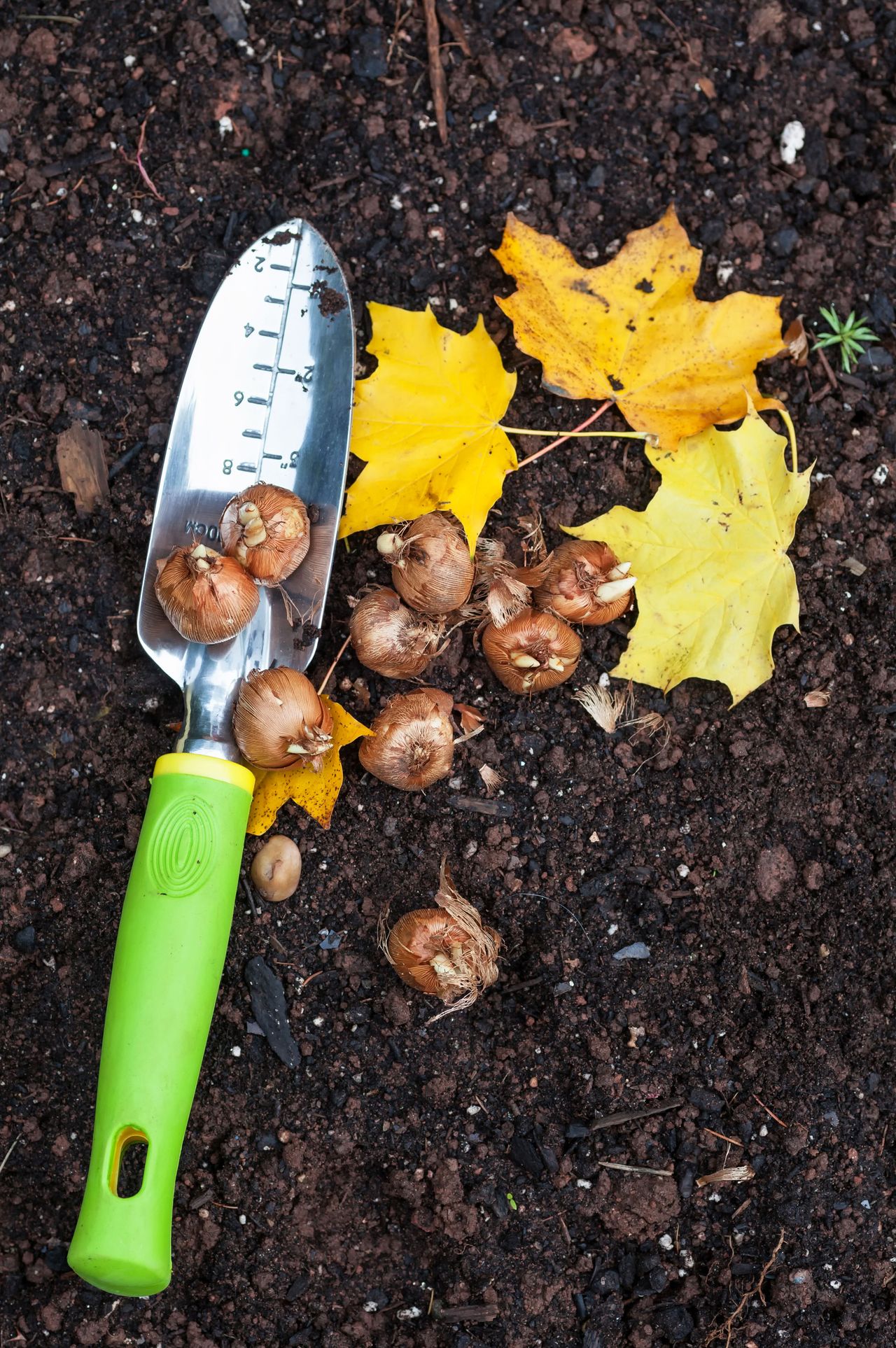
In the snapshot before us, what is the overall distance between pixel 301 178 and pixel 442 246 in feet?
0.89

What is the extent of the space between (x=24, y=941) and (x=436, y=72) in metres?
1.63

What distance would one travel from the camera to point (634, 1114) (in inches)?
68.6

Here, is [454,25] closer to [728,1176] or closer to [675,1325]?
[728,1176]

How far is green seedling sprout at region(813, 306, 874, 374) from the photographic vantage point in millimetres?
1890

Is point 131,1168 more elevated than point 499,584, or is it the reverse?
point 499,584

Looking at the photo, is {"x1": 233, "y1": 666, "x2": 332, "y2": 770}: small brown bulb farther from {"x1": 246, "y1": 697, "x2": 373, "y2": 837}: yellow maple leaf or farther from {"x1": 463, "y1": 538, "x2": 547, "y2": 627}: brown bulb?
{"x1": 463, "y1": 538, "x2": 547, "y2": 627}: brown bulb

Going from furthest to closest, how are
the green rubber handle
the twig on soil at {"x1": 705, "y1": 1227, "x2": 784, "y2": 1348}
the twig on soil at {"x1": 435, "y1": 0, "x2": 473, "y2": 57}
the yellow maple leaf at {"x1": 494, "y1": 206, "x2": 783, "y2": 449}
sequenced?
the twig on soil at {"x1": 435, "y1": 0, "x2": 473, "y2": 57}
the yellow maple leaf at {"x1": 494, "y1": 206, "x2": 783, "y2": 449}
the twig on soil at {"x1": 705, "y1": 1227, "x2": 784, "y2": 1348}
the green rubber handle

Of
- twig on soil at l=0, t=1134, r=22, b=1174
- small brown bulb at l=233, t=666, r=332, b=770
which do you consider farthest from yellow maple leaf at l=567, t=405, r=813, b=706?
twig on soil at l=0, t=1134, r=22, b=1174

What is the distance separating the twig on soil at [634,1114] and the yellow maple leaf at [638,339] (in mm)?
1073

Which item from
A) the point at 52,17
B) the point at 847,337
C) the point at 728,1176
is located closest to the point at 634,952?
the point at 728,1176

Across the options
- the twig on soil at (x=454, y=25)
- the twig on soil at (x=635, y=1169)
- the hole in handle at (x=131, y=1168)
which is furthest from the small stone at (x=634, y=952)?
the twig on soil at (x=454, y=25)

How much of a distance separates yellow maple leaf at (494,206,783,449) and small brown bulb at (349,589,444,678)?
460 millimetres

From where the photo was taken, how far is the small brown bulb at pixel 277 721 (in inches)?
62.9

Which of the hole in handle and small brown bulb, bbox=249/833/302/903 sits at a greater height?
small brown bulb, bbox=249/833/302/903
